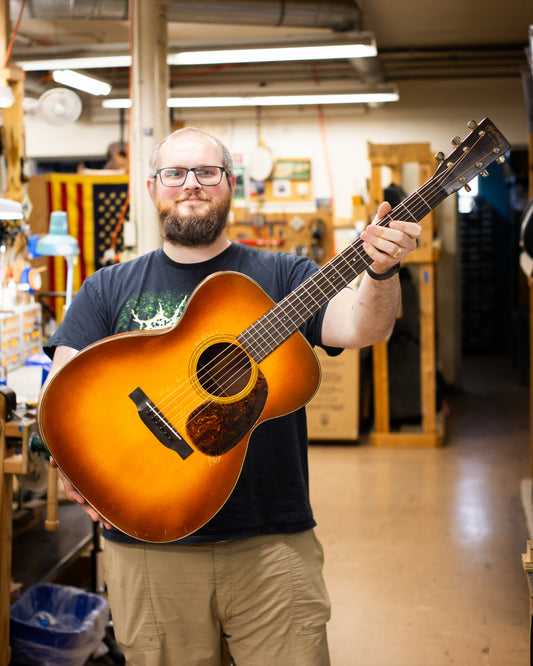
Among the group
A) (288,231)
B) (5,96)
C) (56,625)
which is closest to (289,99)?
(288,231)

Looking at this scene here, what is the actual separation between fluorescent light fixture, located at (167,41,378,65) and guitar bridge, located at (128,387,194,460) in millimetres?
4252

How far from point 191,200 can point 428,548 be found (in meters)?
3.02

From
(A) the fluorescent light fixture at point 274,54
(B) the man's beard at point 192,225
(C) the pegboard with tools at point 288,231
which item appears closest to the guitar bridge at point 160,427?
(B) the man's beard at point 192,225

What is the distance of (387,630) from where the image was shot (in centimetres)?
333

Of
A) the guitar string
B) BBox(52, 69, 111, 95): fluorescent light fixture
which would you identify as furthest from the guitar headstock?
BBox(52, 69, 111, 95): fluorescent light fixture

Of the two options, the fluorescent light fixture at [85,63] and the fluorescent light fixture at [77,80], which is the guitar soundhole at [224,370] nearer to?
the fluorescent light fixture at [77,80]

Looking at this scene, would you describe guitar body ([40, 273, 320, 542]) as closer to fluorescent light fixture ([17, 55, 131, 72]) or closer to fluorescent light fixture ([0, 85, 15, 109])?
fluorescent light fixture ([0, 85, 15, 109])

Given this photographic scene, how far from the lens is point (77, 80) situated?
564cm

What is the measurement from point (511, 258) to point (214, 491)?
34.9 ft

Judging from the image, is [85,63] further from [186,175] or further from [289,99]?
[186,175]

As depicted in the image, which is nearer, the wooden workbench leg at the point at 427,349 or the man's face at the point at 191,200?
the man's face at the point at 191,200

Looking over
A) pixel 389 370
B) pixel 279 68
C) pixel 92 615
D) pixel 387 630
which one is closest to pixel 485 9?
pixel 279 68

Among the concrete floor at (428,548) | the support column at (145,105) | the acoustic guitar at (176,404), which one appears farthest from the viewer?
the support column at (145,105)

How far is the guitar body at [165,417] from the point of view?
5.42 feet
